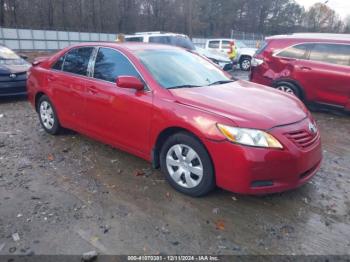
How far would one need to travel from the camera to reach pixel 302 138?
3301mm

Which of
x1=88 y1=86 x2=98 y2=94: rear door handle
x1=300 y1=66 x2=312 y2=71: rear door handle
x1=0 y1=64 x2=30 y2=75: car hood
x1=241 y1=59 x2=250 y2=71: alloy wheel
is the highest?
x1=300 y1=66 x2=312 y2=71: rear door handle

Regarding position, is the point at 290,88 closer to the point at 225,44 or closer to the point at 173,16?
the point at 225,44

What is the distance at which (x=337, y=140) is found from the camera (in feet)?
18.7

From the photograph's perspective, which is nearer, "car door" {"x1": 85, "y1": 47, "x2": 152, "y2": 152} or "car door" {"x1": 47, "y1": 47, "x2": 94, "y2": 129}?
"car door" {"x1": 85, "y1": 47, "x2": 152, "y2": 152}

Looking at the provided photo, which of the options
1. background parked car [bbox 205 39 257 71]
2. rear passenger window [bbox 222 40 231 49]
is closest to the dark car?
background parked car [bbox 205 39 257 71]

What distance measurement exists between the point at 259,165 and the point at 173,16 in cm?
4188

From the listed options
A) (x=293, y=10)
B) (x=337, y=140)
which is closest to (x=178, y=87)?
(x=337, y=140)

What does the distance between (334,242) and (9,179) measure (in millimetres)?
3720

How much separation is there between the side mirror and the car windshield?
0.77ft

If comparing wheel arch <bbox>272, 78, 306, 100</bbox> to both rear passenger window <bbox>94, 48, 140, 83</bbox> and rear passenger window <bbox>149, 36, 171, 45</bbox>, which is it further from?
→ rear passenger window <bbox>149, 36, 171, 45</bbox>

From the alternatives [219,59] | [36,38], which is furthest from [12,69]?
[36,38]

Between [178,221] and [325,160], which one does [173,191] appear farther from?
[325,160]

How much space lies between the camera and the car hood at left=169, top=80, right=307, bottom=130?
318 cm

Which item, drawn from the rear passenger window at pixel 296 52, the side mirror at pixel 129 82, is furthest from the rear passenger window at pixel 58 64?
the rear passenger window at pixel 296 52
